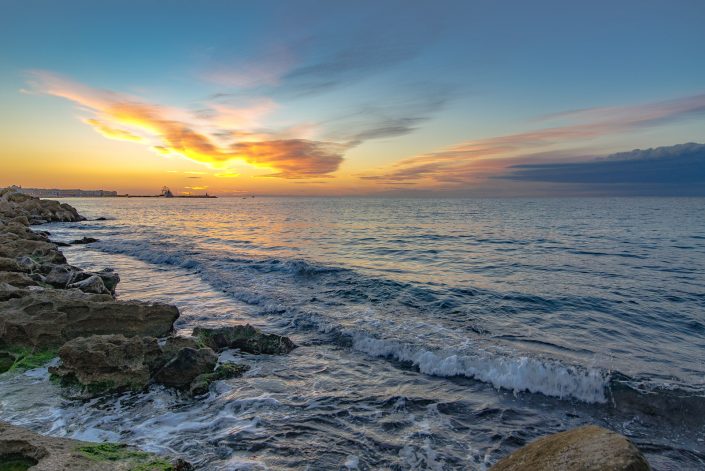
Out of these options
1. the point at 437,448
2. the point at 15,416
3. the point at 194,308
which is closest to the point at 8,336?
the point at 15,416

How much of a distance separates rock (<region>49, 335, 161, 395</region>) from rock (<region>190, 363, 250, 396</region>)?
45.5 inches

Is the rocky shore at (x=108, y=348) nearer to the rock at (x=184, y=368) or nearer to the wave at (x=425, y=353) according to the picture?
the rock at (x=184, y=368)

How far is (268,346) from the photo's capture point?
11.2 meters

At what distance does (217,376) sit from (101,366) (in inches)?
96.4

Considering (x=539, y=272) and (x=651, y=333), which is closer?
(x=651, y=333)

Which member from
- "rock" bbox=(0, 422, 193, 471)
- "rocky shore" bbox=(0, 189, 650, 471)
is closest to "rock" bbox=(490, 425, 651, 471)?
"rocky shore" bbox=(0, 189, 650, 471)

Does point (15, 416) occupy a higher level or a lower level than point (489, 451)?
higher

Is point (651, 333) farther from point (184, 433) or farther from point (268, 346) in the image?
point (184, 433)

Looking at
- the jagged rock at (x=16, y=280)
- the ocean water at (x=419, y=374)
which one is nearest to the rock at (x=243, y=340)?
the ocean water at (x=419, y=374)

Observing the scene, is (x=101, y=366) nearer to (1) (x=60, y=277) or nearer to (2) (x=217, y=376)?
(2) (x=217, y=376)

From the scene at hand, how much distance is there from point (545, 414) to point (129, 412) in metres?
8.33

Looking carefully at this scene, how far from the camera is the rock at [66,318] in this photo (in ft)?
33.2

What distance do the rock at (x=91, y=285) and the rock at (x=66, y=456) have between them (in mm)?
10971

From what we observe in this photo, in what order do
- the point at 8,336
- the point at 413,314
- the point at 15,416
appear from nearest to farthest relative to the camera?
the point at 15,416 < the point at 8,336 < the point at 413,314
